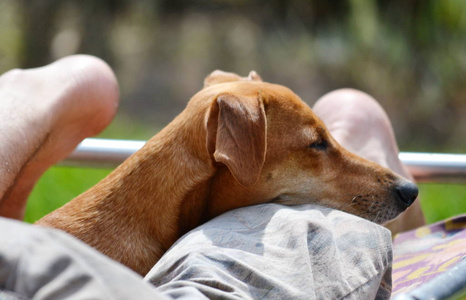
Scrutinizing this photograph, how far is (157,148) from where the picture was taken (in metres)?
1.84

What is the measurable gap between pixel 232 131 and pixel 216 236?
1.22ft

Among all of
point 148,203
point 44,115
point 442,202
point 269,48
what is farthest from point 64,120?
point 269,48

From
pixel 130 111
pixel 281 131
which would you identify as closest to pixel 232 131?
pixel 281 131

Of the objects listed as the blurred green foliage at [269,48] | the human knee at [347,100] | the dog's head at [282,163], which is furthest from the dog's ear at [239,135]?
the blurred green foliage at [269,48]

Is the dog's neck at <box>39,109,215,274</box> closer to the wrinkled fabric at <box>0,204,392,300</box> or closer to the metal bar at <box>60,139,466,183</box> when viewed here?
the wrinkled fabric at <box>0,204,392,300</box>

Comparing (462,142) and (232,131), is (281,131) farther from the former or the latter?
(462,142)

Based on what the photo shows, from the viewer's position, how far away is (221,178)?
1.82 m

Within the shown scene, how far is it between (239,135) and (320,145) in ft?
1.16

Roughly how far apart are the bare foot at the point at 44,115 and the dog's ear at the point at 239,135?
0.72 meters

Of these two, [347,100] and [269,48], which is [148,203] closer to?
[347,100]

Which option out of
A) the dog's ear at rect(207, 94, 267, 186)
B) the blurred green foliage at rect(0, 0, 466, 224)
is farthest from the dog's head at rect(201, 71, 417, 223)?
the blurred green foliage at rect(0, 0, 466, 224)

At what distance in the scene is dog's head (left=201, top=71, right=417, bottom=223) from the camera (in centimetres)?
168

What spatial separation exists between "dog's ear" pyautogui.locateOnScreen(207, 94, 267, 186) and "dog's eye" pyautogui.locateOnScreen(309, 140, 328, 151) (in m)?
0.24

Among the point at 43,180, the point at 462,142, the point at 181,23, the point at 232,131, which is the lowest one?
the point at 462,142
